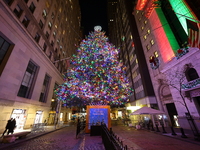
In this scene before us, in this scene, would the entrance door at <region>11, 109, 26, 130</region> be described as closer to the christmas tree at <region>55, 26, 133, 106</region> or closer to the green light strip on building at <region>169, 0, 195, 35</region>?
the christmas tree at <region>55, 26, 133, 106</region>

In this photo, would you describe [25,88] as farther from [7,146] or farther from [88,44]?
[88,44]

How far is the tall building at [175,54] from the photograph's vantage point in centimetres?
1263

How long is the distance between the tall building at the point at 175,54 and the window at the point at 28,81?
20.4 metres

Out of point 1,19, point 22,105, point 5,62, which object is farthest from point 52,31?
point 22,105

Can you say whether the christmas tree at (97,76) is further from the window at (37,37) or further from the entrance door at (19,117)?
the window at (37,37)

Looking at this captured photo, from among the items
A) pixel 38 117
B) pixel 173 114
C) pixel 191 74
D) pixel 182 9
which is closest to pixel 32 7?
pixel 38 117

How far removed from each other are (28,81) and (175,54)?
2538 centimetres

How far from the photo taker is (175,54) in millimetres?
16406

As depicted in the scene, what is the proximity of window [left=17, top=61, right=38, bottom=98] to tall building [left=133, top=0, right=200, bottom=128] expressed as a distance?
20395mm

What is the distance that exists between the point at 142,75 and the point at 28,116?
24912 millimetres

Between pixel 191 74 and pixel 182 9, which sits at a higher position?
pixel 182 9

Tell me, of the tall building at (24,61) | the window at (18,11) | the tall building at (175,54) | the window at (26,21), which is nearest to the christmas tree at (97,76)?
the tall building at (24,61)

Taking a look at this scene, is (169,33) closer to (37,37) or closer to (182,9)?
(182,9)

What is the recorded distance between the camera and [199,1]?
49.6 ft
